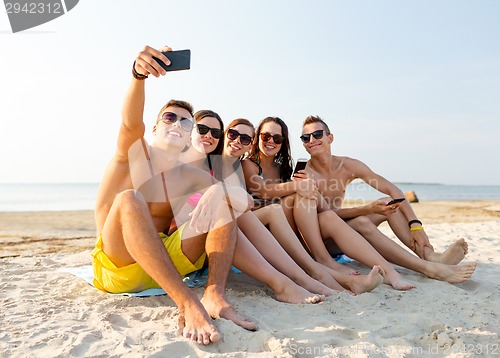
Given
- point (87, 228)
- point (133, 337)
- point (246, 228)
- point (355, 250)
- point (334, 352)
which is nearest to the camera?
point (334, 352)

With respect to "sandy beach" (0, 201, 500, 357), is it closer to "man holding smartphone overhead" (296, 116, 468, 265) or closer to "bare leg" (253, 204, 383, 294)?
"bare leg" (253, 204, 383, 294)

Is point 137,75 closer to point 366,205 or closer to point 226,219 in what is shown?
point 226,219

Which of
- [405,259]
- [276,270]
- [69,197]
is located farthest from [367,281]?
[69,197]

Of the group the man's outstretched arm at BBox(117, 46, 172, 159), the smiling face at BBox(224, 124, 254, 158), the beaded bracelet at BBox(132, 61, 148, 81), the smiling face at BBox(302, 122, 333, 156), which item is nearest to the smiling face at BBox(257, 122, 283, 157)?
the smiling face at BBox(224, 124, 254, 158)

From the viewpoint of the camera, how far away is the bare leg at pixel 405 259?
371 centimetres

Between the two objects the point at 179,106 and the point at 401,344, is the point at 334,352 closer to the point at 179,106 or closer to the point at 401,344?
the point at 401,344

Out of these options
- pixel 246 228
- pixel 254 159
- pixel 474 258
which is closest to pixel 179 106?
pixel 246 228

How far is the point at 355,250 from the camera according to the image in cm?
378

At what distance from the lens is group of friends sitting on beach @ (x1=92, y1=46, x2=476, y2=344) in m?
2.65

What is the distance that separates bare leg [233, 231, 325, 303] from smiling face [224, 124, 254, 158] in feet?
4.56

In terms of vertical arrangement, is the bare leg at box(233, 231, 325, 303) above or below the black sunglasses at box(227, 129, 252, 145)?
below

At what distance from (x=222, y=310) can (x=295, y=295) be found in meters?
0.64

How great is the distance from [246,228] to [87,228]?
8039 mm

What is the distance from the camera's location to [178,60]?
8.38 feet
